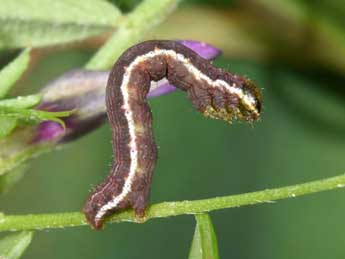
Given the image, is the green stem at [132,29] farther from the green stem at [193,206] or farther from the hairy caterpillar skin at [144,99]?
the green stem at [193,206]

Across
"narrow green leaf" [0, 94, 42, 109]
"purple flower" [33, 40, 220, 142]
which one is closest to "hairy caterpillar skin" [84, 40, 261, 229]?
"purple flower" [33, 40, 220, 142]

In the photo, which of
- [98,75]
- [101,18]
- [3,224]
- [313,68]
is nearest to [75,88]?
[98,75]

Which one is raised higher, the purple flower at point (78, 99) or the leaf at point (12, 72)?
the leaf at point (12, 72)

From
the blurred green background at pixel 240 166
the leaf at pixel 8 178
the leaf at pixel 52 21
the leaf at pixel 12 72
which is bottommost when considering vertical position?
the blurred green background at pixel 240 166

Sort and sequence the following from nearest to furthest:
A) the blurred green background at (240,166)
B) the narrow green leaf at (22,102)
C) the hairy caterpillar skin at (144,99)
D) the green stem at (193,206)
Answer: the green stem at (193,206), the narrow green leaf at (22,102), the hairy caterpillar skin at (144,99), the blurred green background at (240,166)

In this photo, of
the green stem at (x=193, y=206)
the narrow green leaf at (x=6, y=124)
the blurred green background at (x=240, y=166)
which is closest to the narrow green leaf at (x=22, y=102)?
the narrow green leaf at (x=6, y=124)

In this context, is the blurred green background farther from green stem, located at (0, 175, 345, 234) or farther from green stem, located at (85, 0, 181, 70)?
green stem, located at (0, 175, 345, 234)

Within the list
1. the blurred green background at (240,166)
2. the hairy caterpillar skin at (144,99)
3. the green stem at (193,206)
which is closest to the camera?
the green stem at (193,206)

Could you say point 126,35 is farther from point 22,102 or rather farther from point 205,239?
point 205,239

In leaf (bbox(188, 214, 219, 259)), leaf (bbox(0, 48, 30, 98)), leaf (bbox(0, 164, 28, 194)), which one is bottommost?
leaf (bbox(0, 164, 28, 194))
